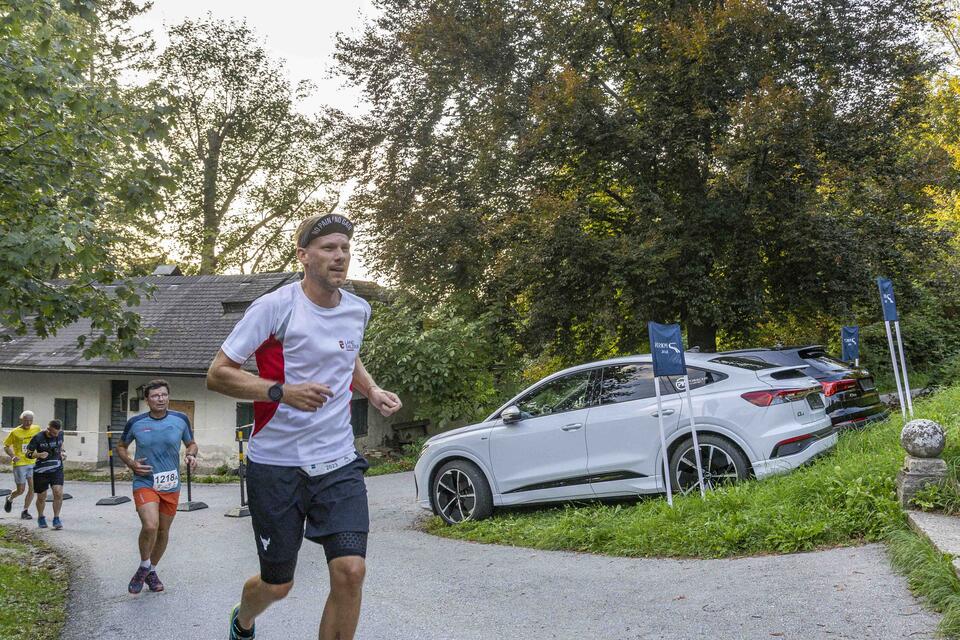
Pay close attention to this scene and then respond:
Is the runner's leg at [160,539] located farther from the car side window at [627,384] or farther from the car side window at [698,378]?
the car side window at [698,378]

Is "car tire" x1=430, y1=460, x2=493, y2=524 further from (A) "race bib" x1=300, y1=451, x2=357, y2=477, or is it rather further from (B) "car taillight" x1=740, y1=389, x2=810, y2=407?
(A) "race bib" x1=300, y1=451, x2=357, y2=477

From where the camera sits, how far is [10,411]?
27203mm

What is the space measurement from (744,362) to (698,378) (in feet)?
1.76

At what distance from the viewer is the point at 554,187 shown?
17.2 metres

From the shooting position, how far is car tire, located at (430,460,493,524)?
31.2ft

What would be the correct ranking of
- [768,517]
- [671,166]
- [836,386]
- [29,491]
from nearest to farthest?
[768,517]
[836,386]
[29,491]
[671,166]

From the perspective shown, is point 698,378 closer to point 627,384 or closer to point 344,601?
point 627,384

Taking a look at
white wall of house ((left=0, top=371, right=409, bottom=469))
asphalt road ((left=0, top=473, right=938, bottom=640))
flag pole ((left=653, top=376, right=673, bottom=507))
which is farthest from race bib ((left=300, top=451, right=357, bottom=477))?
white wall of house ((left=0, top=371, right=409, bottom=469))

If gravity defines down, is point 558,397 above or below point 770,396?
above

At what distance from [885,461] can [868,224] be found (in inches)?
367

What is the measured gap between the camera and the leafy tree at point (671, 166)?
15031 millimetres

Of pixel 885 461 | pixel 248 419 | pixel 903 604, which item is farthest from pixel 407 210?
pixel 903 604

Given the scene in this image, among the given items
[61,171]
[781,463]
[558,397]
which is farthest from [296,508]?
[61,171]

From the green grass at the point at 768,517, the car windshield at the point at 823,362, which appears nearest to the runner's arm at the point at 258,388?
the green grass at the point at 768,517
